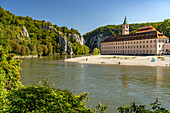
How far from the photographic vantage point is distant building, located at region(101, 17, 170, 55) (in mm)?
104444

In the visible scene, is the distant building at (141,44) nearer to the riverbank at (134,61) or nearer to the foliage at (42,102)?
the riverbank at (134,61)

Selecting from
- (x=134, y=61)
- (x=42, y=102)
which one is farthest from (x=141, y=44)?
(x=42, y=102)

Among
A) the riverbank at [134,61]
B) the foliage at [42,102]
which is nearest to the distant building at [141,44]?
the riverbank at [134,61]

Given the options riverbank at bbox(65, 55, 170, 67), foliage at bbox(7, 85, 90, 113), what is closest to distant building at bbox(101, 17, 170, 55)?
riverbank at bbox(65, 55, 170, 67)

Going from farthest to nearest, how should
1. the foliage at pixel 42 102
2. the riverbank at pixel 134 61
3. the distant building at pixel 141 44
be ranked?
1. the distant building at pixel 141 44
2. the riverbank at pixel 134 61
3. the foliage at pixel 42 102

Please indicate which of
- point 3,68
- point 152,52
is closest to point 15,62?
point 3,68

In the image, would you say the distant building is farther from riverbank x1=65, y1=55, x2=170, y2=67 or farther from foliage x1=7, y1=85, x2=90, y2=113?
foliage x1=7, y1=85, x2=90, y2=113

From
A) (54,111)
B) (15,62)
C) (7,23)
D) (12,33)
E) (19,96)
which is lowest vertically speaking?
(54,111)

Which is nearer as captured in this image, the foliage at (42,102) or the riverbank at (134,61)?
the foliage at (42,102)

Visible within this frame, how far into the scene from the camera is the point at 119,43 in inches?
5428

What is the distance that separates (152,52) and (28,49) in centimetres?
9360

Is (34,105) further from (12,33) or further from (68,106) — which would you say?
(12,33)

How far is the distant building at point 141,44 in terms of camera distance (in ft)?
343

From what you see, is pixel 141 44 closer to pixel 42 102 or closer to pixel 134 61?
pixel 134 61
